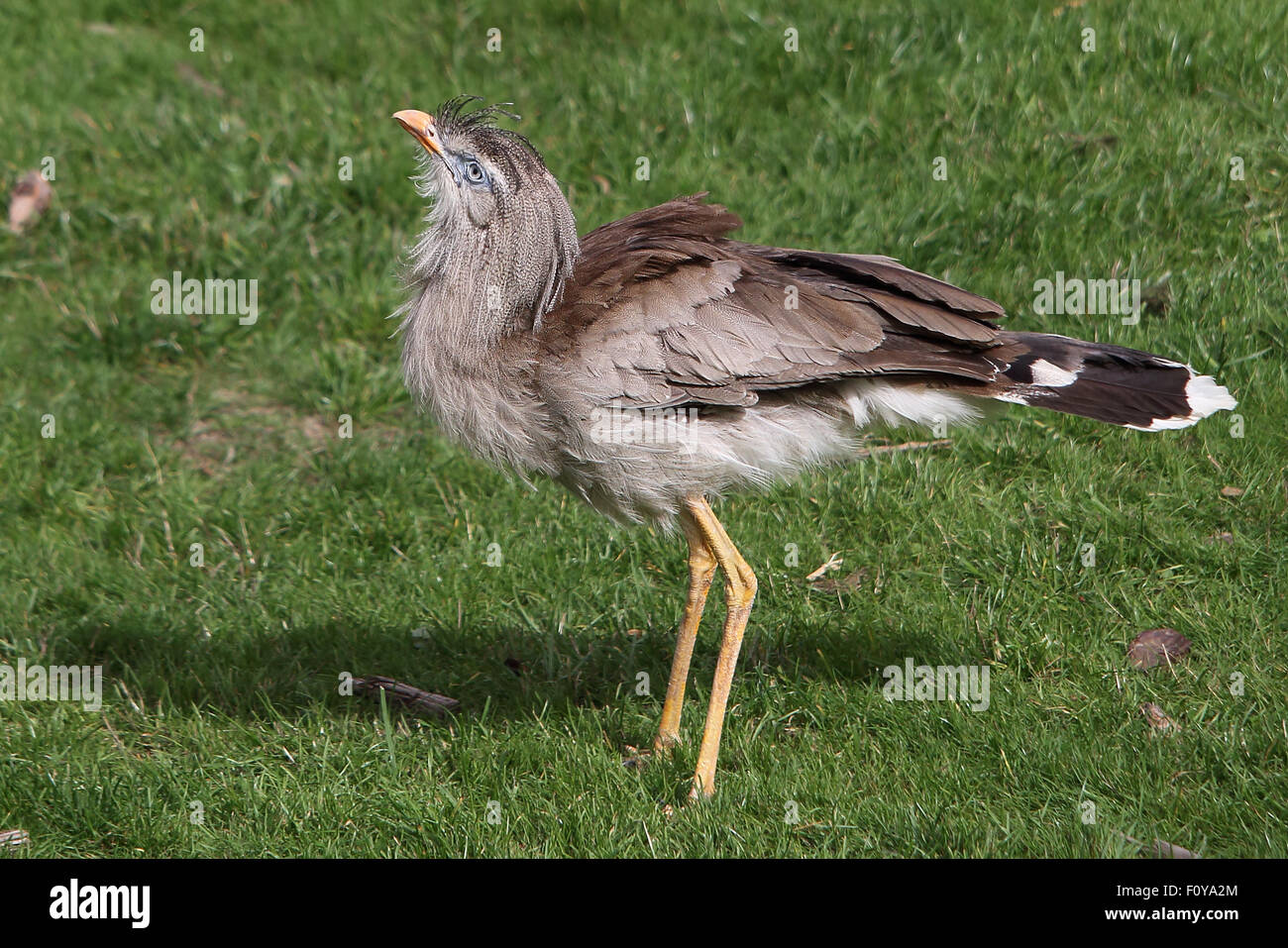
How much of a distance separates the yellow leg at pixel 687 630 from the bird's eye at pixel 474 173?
4.32ft

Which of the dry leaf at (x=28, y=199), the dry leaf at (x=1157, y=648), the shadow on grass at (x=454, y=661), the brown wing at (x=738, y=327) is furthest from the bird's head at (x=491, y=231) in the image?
the dry leaf at (x=28, y=199)

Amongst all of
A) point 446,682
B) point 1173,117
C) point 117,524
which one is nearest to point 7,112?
point 117,524

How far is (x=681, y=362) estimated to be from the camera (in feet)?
14.1

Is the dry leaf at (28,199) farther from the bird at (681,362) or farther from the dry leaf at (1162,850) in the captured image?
the dry leaf at (1162,850)

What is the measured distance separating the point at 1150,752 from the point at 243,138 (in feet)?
19.0

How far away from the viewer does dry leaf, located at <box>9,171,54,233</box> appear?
24.5ft

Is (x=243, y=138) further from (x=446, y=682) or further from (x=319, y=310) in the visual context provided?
(x=446, y=682)

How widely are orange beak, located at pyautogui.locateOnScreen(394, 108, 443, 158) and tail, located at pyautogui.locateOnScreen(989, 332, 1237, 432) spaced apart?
1998mm

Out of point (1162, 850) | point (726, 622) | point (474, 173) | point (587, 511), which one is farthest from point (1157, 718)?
point (474, 173)

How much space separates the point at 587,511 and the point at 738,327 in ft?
5.50

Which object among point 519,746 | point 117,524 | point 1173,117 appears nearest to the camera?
point 519,746

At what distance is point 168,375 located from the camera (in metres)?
6.76

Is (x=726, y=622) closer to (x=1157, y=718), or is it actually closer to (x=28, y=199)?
(x=1157, y=718)

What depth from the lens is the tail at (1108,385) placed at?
170 inches
